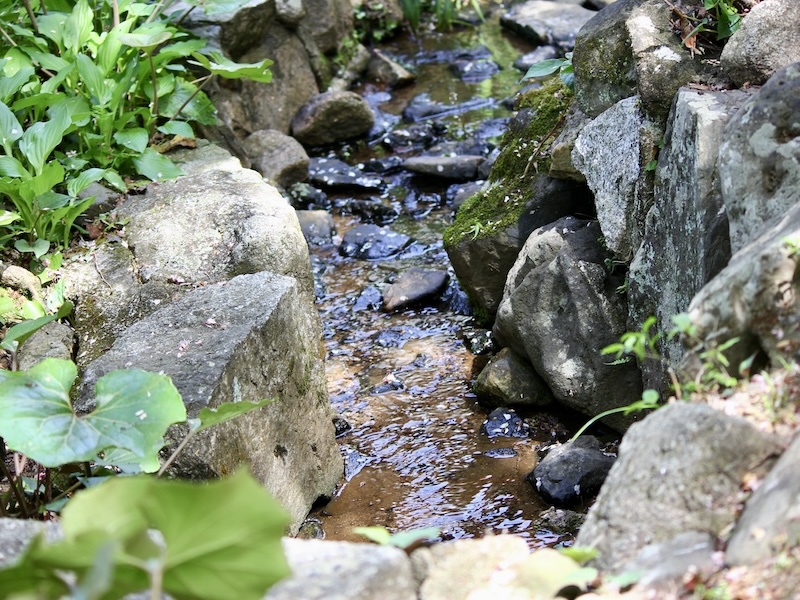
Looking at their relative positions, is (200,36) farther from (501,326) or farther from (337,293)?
(501,326)

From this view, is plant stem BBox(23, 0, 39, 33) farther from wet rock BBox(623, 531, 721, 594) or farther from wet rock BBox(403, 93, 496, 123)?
wet rock BBox(623, 531, 721, 594)

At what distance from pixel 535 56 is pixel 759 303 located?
7963 millimetres

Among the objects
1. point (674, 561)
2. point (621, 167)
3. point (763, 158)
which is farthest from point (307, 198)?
point (674, 561)

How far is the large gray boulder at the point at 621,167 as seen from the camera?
385 centimetres

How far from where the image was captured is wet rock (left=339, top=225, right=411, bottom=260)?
21.4ft

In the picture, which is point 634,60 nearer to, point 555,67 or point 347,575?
point 555,67

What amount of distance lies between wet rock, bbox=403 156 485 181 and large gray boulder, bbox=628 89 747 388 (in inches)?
145

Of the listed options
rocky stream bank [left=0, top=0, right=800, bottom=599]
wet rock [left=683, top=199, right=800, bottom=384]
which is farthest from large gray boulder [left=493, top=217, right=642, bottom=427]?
wet rock [left=683, top=199, right=800, bottom=384]

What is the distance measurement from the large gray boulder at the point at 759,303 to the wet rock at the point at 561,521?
1.45m

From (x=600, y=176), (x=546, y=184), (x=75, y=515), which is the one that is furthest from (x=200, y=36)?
(x=75, y=515)

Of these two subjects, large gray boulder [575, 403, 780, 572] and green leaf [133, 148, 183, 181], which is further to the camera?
green leaf [133, 148, 183, 181]

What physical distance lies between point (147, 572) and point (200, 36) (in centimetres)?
578

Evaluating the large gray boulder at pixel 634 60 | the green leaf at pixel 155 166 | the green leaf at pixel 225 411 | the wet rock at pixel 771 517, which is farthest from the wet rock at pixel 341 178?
the wet rock at pixel 771 517

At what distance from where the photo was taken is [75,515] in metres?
1.58
